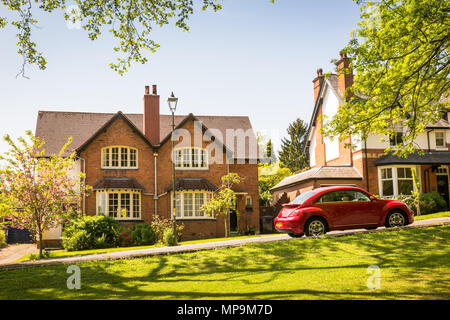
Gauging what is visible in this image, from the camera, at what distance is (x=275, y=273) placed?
30.9 ft

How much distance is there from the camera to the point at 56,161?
20344 millimetres

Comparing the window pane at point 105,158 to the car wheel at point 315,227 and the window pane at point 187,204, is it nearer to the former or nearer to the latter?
the window pane at point 187,204

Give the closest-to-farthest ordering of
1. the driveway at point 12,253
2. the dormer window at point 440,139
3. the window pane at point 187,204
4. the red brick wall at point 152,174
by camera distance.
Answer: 1. the driveway at point 12,253
2. the red brick wall at point 152,174
3. the window pane at point 187,204
4. the dormer window at point 440,139

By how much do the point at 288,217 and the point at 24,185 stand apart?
11.5m

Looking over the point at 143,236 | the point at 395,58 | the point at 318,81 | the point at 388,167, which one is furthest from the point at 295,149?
the point at 395,58

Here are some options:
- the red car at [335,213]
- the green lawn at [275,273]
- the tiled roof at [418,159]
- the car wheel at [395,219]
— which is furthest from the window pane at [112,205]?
the tiled roof at [418,159]

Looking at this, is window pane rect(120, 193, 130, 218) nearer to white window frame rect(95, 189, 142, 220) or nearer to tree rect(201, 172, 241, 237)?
white window frame rect(95, 189, 142, 220)

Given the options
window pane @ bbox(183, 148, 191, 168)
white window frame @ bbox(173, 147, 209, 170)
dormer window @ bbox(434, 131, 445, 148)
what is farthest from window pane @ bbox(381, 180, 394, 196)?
window pane @ bbox(183, 148, 191, 168)

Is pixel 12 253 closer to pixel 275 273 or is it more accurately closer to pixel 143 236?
pixel 143 236

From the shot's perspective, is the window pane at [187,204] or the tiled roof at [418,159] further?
the tiled roof at [418,159]

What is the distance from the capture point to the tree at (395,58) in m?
11.8

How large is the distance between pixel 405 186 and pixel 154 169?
17297 millimetres

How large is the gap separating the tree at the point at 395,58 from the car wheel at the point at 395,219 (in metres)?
2.42
